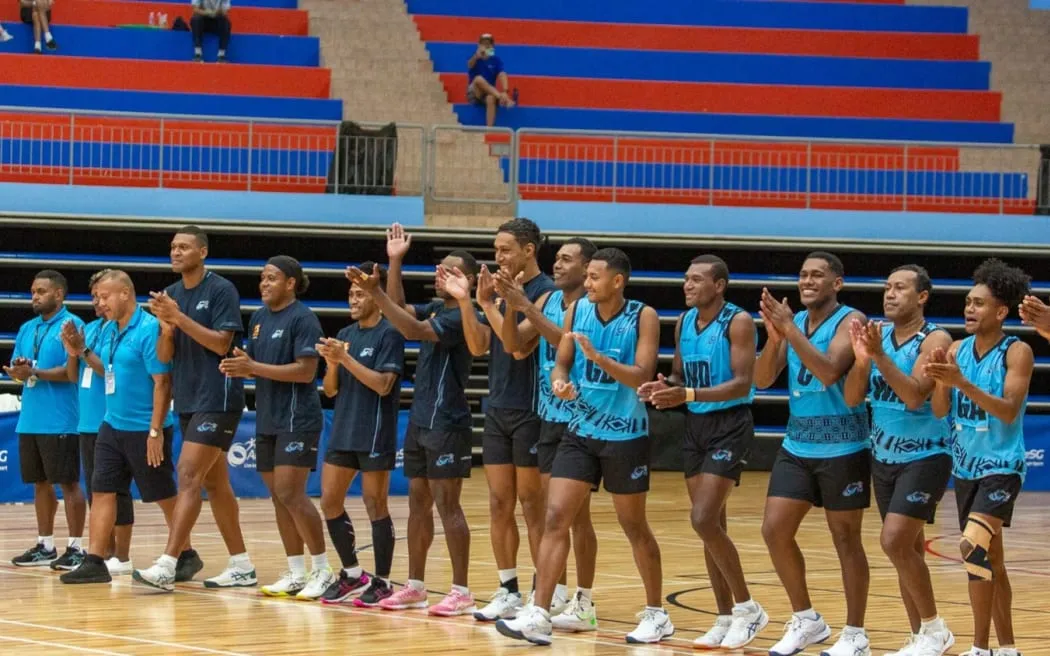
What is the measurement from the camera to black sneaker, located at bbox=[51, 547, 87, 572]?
10.1 metres

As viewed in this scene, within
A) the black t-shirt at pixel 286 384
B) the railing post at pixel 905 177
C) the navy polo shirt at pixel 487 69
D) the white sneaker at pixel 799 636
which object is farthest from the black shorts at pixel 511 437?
the navy polo shirt at pixel 487 69

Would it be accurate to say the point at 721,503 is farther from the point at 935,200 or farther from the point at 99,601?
the point at 935,200

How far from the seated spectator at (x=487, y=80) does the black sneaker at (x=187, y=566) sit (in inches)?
469

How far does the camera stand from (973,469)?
6840 millimetres

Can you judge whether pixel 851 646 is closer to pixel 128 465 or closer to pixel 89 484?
pixel 128 465

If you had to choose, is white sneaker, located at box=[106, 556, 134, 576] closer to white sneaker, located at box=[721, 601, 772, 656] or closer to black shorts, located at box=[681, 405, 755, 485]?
black shorts, located at box=[681, 405, 755, 485]

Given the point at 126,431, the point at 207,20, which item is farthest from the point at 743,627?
the point at 207,20

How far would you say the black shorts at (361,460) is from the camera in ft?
→ 28.8

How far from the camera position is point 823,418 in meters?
7.20

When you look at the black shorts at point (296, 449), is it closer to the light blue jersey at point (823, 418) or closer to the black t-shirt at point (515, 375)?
the black t-shirt at point (515, 375)

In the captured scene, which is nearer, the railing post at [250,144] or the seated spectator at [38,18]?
the railing post at [250,144]

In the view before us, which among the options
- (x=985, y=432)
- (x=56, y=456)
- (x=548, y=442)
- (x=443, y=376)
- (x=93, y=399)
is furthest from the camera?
(x=56, y=456)

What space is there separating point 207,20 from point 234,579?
12.6 meters

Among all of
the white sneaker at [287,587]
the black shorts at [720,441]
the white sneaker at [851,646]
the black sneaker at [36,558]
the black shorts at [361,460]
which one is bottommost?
the black sneaker at [36,558]
